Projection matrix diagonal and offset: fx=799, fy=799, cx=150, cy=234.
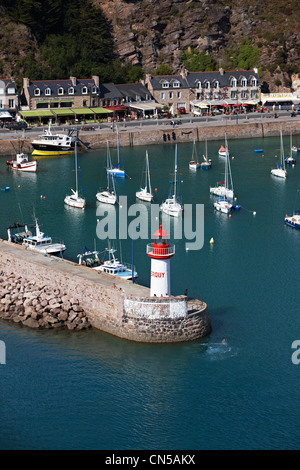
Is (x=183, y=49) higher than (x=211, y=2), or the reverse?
(x=211, y=2)

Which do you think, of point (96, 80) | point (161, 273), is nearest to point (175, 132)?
point (96, 80)

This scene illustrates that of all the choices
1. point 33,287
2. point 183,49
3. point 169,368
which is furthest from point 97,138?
point 169,368

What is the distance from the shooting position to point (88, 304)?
44125mm

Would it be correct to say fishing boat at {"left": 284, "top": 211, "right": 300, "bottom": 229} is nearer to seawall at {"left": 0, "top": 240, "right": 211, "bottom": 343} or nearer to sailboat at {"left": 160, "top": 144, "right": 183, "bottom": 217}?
sailboat at {"left": 160, "top": 144, "right": 183, "bottom": 217}

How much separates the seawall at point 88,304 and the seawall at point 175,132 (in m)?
50.3

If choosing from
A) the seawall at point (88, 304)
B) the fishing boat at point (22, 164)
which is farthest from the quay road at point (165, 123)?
the seawall at point (88, 304)

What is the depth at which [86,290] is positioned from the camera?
44.3m

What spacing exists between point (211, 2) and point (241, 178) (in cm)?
6156

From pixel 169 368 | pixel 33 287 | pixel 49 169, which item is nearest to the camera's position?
pixel 169 368

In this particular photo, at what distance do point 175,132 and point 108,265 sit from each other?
58.4 meters

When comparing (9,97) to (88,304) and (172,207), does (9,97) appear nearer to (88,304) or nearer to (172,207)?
(172,207)

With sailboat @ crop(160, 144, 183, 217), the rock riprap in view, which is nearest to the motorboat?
sailboat @ crop(160, 144, 183, 217)

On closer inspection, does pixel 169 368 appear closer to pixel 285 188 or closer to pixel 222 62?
pixel 285 188

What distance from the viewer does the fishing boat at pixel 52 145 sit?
96.0 metres
